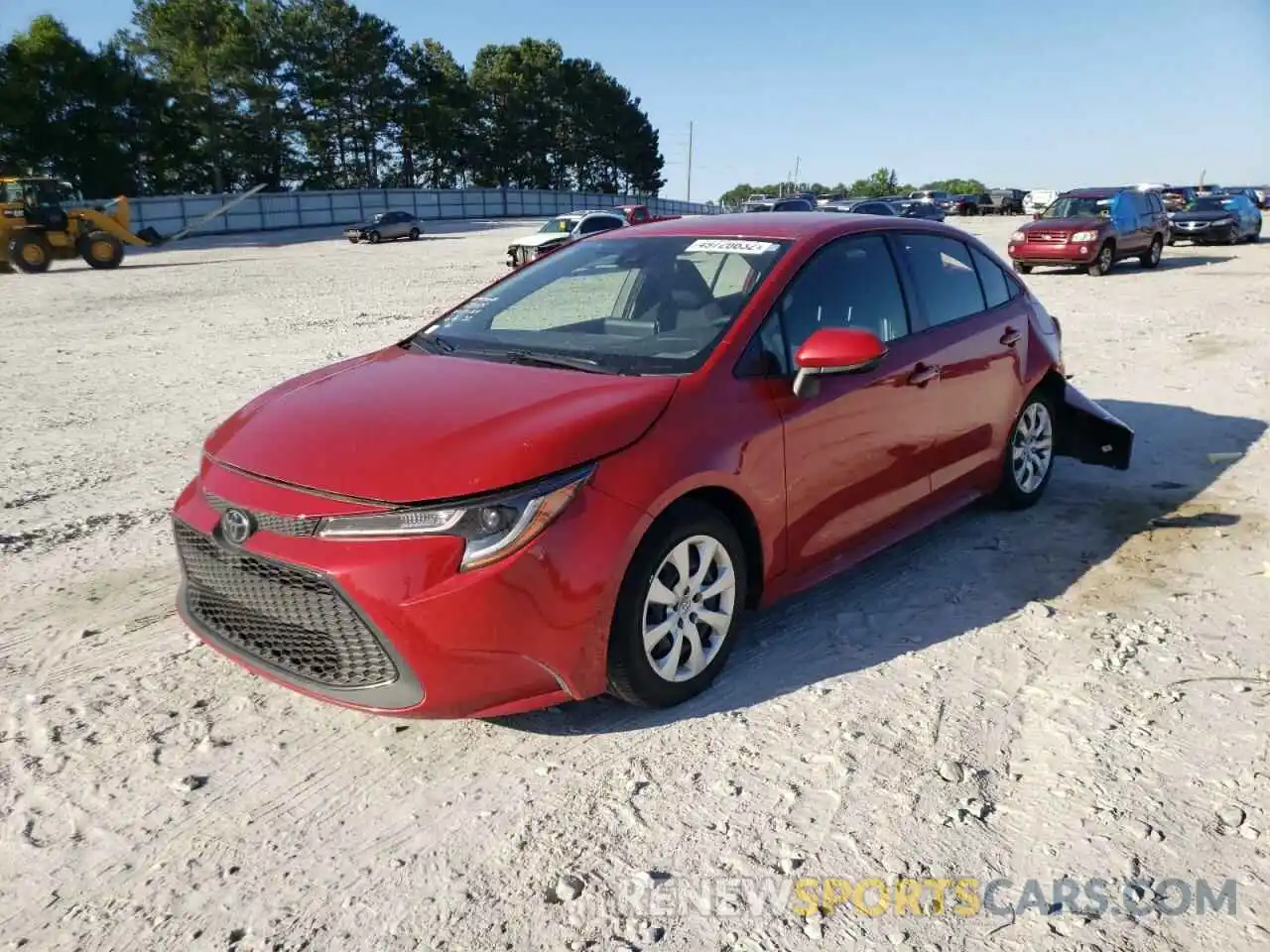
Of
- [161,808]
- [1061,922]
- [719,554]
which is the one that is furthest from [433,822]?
[1061,922]

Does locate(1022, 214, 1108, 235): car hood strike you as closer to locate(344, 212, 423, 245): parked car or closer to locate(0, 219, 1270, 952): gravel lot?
locate(0, 219, 1270, 952): gravel lot

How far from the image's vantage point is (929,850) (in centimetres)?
276

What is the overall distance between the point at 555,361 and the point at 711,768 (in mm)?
1581

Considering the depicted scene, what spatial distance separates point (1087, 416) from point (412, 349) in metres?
3.90

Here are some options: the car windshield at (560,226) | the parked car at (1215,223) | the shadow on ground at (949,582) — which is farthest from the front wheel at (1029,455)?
the parked car at (1215,223)

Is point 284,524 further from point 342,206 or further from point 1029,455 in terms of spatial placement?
point 342,206

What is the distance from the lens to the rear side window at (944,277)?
4.75 meters

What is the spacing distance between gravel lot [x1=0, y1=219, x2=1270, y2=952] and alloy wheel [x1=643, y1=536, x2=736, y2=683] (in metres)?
0.18

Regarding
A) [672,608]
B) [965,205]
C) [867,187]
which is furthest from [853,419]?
[867,187]

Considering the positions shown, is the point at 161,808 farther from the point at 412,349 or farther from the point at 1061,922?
the point at 1061,922

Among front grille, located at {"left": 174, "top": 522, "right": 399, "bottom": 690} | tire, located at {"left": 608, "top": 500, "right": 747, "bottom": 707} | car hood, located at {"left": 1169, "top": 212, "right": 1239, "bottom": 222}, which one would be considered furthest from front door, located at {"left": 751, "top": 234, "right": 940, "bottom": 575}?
car hood, located at {"left": 1169, "top": 212, "right": 1239, "bottom": 222}

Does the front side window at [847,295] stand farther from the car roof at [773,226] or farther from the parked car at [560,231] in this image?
the parked car at [560,231]

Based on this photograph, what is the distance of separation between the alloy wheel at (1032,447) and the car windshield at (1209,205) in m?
27.3

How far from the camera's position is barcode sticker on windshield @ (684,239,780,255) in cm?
414
